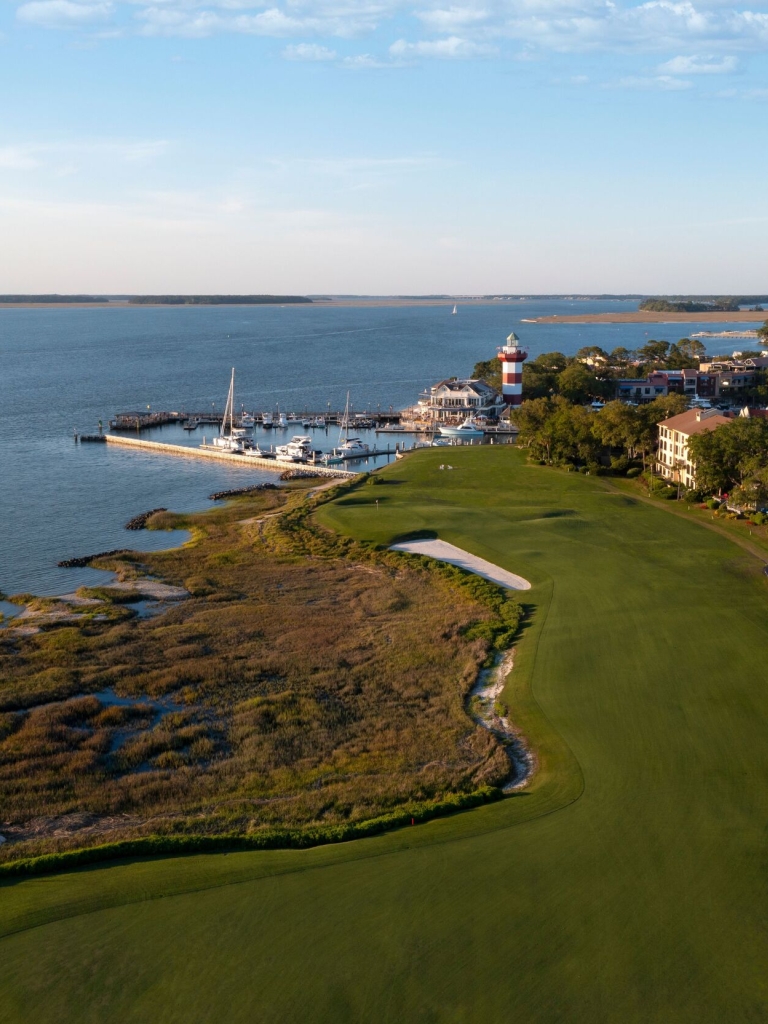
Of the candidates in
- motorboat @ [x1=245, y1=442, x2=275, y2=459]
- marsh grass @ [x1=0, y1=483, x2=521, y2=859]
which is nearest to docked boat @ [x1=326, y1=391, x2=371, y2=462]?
motorboat @ [x1=245, y1=442, x2=275, y2=459]

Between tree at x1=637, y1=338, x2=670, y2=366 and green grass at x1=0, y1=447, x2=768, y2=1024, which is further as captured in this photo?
tree at x1=637, y1=338, x2=670, y2=366

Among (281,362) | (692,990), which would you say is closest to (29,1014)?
(692,990)

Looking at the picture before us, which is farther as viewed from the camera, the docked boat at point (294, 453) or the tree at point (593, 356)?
the tree at point (593, 356)

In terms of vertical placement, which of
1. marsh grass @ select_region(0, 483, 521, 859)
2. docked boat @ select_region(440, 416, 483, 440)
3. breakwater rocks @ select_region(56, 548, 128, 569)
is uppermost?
docked boat @ select_region(440, 416, 483, 440)

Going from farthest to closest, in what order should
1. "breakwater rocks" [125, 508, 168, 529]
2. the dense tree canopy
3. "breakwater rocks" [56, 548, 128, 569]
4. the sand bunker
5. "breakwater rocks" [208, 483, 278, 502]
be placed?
the dense tree canopy, "breakwater rocks" [208, 483, 278, 502], "breakwater rocks" [125, 508, 168, 529], "breakwater rocks" [56, 548, 128, 569], the sand bunker

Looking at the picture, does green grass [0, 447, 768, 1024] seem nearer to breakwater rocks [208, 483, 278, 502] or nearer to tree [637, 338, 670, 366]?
breakwater rocks [208, 483, 278, 502]

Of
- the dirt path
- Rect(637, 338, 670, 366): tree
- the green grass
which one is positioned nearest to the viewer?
the green grass

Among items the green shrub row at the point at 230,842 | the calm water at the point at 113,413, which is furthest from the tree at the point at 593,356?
the green shrub row at the point at 230,842

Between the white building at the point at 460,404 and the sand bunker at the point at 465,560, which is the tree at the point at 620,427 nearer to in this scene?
the sand bunker at the point at 465,560
